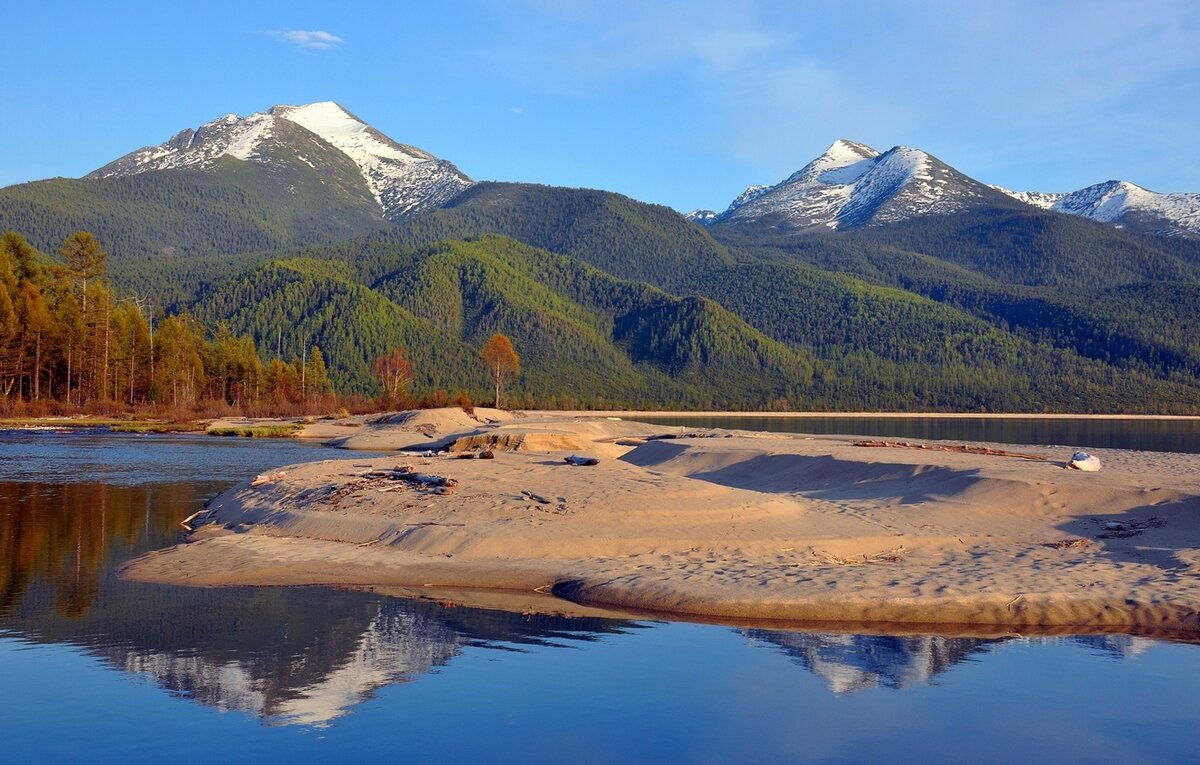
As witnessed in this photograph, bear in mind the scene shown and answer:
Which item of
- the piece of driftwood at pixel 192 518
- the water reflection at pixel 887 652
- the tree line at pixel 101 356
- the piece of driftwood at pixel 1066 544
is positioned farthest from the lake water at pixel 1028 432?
the piece of driftwood at pixel 192 518

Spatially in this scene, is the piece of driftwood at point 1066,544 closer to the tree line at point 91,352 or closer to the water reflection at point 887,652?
the water reflection at point 887,652

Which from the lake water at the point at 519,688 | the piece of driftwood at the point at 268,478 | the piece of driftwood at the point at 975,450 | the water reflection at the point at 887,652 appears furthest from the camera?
the piece of driftwood at the point at 975,450

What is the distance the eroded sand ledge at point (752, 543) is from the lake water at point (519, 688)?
1.50m

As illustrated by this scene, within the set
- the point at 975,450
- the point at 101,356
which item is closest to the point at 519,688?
the point at 975,450

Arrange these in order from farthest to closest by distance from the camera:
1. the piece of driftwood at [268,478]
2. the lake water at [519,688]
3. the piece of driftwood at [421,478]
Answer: the piece of driftwood at [268,478], the piece of driftwood at [421,478], the lake water at [519,688]

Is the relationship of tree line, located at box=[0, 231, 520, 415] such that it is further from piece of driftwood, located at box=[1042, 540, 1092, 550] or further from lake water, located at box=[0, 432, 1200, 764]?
piece of driftwood, located at box=[1042, 540, 1092, 550]

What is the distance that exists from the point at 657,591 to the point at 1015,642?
6.77m

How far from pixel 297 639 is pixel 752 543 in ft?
39.9

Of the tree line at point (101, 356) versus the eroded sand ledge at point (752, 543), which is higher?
the tree line at point (101, 356)

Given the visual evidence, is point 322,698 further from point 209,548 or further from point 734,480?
point 734,480

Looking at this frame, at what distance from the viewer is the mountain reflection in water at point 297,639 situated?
14.5 meters

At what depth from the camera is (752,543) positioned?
25.0 meters

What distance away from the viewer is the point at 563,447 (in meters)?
60.4

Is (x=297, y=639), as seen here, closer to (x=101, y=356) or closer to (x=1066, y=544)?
(x=1066, y=544)
